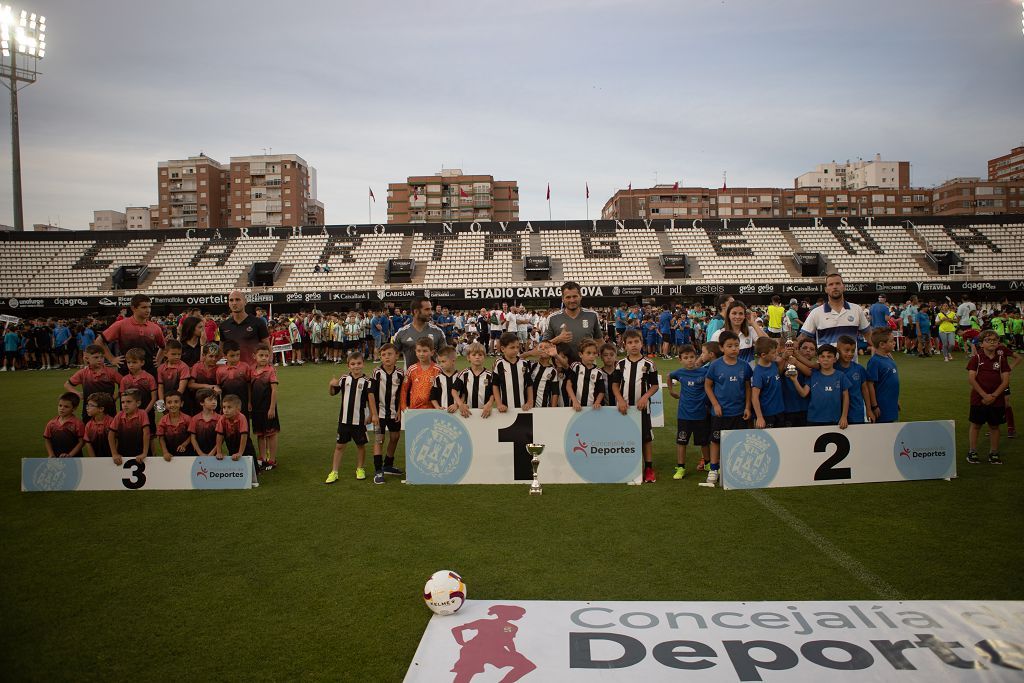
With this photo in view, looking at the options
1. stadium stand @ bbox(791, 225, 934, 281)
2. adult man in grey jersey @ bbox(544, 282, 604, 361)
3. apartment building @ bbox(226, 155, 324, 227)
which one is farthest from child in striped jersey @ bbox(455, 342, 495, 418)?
apartment building @ bbox(226, 155, 324, 227)

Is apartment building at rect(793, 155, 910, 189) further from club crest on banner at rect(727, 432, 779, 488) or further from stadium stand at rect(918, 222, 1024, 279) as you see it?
club crest on banner at rect(727, 432, 779, 488)

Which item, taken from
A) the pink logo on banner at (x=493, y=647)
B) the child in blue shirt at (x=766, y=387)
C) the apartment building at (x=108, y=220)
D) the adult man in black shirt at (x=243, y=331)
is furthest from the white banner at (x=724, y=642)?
the apartment building at (x=108, y=220)

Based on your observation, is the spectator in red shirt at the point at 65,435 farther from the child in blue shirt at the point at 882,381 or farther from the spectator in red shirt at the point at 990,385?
the spectator in red shirt at the point at 990,385

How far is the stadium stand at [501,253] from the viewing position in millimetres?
33125

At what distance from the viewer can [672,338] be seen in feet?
73.4

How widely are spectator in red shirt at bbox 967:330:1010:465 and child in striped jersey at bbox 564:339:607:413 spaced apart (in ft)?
14.3

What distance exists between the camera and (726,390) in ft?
21.8

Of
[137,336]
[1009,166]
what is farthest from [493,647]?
[1009,166]

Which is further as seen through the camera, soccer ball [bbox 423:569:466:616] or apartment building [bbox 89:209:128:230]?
apartment building [bbox 89:209:128:230]

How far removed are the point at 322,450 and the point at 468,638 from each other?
569 cm

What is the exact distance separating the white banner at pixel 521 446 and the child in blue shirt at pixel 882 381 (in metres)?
2.73

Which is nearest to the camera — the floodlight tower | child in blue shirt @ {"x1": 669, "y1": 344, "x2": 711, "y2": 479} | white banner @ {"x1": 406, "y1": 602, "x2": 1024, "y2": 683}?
white banner @ {"x1": 406, "y1": 602, "x2": 1024, "y2": 683}

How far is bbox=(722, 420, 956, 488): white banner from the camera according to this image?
646cm

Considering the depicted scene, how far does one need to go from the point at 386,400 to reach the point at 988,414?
7.01 m
